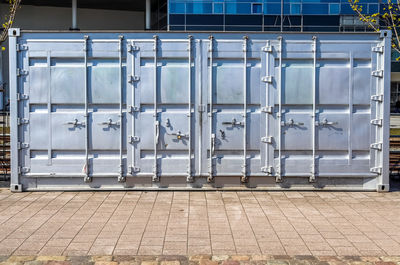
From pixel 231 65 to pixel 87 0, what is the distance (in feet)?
91.6

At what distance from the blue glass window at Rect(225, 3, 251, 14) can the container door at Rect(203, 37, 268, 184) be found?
26997mm

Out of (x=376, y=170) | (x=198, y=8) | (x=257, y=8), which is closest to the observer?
(x=376, y=170)

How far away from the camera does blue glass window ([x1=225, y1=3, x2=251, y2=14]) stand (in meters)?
33.9

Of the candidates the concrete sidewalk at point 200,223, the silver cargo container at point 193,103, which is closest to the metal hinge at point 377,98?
the silver cargo container at point 193,103

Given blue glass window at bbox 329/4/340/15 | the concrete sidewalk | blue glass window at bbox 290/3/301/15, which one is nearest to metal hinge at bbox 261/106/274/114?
the concrete sidewalk

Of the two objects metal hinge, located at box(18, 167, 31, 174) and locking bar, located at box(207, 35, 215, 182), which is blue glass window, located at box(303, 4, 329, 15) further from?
metal hinge, located at box(18, 167, 31, 174)

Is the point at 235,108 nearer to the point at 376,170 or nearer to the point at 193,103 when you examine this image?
the point at 193,103

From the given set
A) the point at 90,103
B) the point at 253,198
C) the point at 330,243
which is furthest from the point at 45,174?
the point at 330,243

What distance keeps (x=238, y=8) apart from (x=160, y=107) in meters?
27.7

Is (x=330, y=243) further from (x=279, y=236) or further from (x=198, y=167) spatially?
(x=198, y=167)

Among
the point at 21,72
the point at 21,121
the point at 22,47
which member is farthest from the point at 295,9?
the point at 21,121

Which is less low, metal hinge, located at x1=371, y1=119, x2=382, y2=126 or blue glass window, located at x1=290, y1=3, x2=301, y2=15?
blue glass window, located at x1=290, y1=3, x2=301, y2=15

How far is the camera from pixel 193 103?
26.6 feet

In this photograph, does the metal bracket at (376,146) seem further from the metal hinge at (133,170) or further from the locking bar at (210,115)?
the metal hinge at (133,170)
